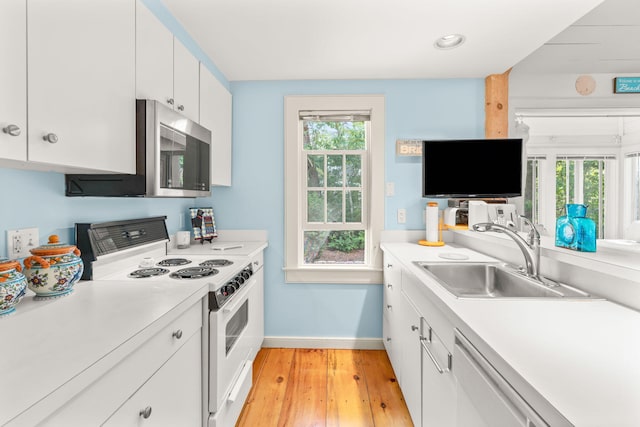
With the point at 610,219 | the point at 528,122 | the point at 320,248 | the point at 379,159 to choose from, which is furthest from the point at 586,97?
the point at 320,248

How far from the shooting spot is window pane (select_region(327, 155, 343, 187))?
2.73 meters

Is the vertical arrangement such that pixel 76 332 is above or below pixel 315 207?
below

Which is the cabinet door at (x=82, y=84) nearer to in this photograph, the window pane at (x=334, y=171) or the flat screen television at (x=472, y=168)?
the window pane at (x=334, y=171)

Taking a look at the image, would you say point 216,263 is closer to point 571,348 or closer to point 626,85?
point 571,348

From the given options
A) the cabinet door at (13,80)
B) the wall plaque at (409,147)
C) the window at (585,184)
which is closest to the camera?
the cabinet door at (13,80)

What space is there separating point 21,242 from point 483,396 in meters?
1.62

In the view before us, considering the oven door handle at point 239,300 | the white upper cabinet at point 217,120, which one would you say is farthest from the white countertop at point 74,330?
the white upper cabinet at point 217,120

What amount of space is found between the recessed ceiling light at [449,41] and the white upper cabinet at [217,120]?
1.55m

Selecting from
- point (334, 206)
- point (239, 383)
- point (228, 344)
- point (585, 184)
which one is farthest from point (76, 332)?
point (585, 184)

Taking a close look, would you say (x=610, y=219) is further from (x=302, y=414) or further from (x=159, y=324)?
(x=159, y=324)

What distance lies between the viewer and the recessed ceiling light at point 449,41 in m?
1.96

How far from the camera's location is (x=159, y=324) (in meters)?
0.96

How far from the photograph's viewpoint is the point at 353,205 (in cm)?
274

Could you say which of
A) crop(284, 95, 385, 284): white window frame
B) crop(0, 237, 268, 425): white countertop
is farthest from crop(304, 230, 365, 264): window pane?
crop(0, 237, 268, 425): white countertop
